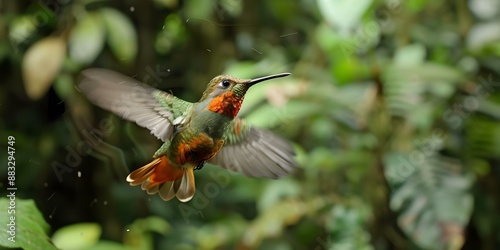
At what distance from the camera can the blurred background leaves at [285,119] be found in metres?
0.24

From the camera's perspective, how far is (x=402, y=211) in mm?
801

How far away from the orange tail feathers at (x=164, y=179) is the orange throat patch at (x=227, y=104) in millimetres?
18

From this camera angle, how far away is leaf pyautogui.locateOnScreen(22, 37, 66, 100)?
29 cm

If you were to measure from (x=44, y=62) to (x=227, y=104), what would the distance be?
229 mm

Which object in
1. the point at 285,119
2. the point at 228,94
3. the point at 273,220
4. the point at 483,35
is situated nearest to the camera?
the point at 228,94

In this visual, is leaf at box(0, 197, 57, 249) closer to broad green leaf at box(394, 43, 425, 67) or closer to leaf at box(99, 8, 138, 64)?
leaf at box(99, 8, 138, 64)

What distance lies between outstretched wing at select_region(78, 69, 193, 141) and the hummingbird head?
0.01m

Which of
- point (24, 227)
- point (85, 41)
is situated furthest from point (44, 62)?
point (24, 227)

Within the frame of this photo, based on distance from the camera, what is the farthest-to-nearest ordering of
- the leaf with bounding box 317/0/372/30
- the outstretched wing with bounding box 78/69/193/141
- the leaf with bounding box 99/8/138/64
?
the leaf with bounding box 317/0/372/30, the leaf with bounding box 99/8/138/64, the outstretched wing with bounding box 78/69/193/141

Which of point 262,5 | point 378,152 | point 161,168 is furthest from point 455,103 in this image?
point 161,168

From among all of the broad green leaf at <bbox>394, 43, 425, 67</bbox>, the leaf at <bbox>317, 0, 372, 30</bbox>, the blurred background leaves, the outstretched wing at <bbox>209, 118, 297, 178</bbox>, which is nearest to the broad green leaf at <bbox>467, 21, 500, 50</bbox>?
the blurred background leaves

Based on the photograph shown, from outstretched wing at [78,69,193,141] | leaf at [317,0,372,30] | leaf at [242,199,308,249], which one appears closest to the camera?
outstretched wing at [78,69,193,141]

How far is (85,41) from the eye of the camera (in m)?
0.33

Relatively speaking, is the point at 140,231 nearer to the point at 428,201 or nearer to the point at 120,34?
the point at 120,34
